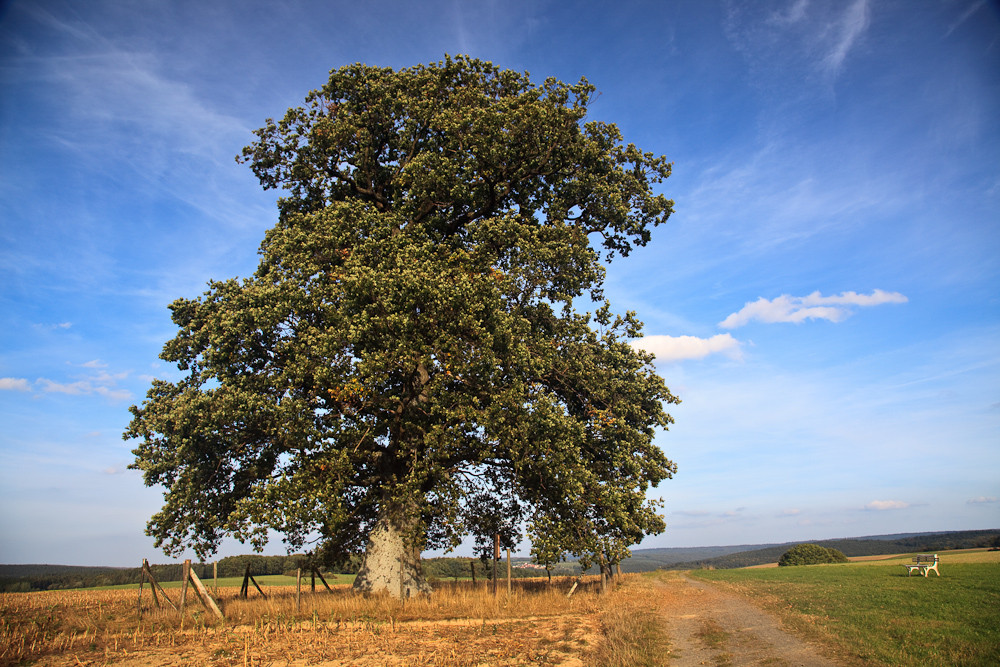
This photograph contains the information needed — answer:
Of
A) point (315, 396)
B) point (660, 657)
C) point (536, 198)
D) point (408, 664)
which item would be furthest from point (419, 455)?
point (536, 198)

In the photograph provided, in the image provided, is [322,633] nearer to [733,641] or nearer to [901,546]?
[733,641]

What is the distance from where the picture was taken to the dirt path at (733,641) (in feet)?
35.2

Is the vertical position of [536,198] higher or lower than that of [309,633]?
higher

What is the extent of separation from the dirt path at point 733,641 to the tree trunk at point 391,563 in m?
9.38

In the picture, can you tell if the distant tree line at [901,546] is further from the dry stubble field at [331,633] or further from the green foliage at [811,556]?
the dry stubble field at [331,633]

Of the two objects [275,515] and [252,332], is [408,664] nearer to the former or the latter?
[275,515]

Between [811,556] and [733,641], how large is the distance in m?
71.3

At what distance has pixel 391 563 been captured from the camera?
20.3m

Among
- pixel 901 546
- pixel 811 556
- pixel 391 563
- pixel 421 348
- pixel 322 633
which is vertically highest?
pixel 421 348

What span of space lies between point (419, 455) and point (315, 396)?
439 cm

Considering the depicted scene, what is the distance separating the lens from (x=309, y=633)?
1399 cm

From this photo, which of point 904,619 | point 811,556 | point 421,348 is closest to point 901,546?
point 811,556

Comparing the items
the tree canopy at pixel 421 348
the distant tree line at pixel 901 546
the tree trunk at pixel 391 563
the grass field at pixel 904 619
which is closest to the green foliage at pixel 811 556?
the distant tree line at pixel 901 546

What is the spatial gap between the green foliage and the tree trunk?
215 ft
